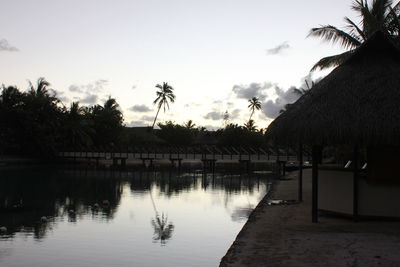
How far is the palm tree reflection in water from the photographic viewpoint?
40.2 ft

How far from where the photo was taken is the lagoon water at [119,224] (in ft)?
33.6

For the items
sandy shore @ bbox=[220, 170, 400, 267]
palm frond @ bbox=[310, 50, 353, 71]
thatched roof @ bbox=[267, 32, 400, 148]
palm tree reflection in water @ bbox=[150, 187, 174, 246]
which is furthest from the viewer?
palm frond @ bbox=[310, 50, 353, 71]

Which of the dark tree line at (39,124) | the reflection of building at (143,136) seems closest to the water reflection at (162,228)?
the dark tree line at (39,124)

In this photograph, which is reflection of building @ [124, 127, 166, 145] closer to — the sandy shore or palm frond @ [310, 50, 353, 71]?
palm frond @ [310, 50, 353, 71]

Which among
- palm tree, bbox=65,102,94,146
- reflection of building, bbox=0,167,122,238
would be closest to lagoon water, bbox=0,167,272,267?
reflection of building, bbox=0,167,122,238

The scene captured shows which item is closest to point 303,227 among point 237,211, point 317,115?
point 317,115

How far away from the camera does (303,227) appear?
10586 millimetres

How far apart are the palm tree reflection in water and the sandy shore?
229 centimetres

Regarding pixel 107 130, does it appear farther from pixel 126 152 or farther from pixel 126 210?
pixel 126 210

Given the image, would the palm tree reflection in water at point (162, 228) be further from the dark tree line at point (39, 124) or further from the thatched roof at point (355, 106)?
the dark tree line at point (39, 124)

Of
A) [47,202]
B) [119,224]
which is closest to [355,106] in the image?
[119,224]

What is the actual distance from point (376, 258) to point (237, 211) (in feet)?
32.1

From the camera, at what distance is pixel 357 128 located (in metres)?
9.92

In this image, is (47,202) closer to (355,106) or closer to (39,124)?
(355,106)
